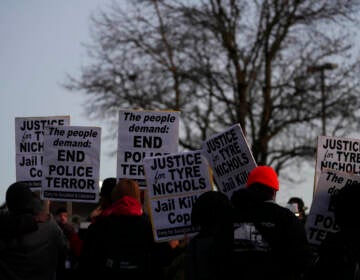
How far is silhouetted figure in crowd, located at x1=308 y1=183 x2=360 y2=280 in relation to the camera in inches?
227

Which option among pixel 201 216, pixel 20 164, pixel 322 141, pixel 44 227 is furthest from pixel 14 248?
pixel 20 164

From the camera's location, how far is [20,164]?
12.4m

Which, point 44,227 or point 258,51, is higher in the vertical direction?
point 258,51

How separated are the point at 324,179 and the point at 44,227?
2371 millimetres

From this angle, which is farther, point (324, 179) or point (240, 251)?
point (324, 179)

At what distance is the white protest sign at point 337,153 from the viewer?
31.5 ft

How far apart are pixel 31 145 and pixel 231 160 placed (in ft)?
13.1

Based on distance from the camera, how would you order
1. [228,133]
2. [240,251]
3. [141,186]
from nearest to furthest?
[240,251], [228,133], [141,186]

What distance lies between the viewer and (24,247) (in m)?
8.11

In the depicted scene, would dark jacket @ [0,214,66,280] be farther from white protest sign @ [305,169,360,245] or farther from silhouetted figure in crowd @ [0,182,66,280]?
white protest sign @ [305,169,360,245]

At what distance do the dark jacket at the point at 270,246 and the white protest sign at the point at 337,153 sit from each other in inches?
119

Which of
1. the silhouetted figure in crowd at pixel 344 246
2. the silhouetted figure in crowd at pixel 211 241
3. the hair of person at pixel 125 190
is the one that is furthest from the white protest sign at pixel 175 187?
the silhouetted figure in crowd at pixel 344 246

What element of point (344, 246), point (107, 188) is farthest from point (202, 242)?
point (107, 188)

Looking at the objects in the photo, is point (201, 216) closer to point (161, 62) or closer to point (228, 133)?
point (228, 133)
